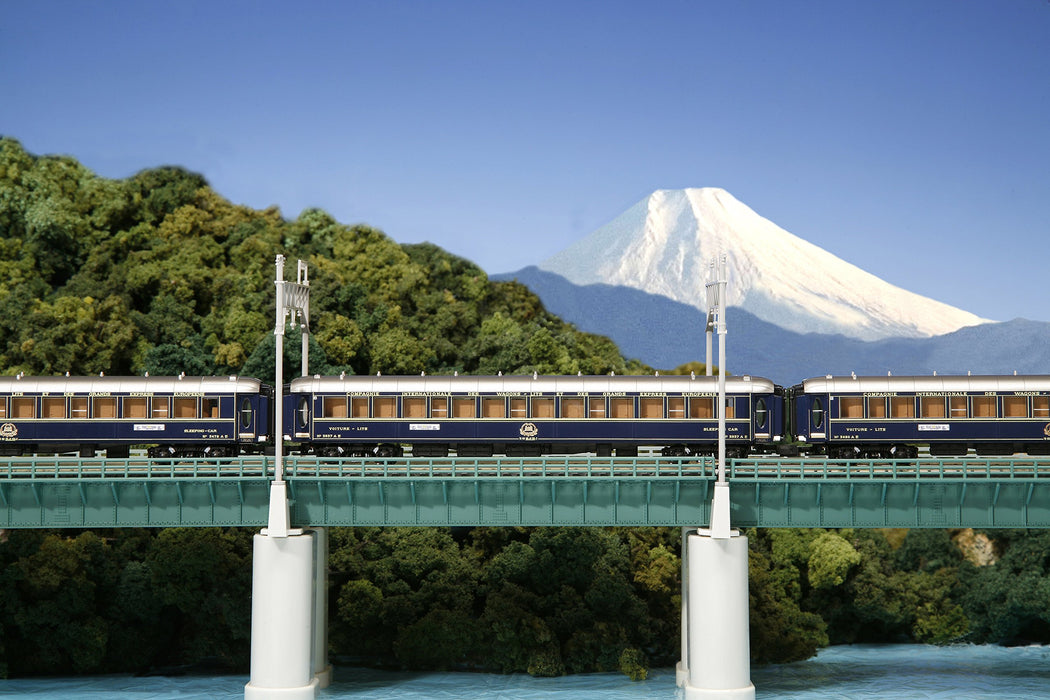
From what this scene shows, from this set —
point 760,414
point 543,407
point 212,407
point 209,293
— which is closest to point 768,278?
point 209,293

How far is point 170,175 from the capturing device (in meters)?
90.1

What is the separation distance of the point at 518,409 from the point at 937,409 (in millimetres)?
15176

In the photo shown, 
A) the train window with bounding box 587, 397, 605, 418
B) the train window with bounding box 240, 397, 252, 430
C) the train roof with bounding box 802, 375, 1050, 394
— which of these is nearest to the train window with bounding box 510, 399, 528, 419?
the train window with bounding box 587, 397, 605, 418

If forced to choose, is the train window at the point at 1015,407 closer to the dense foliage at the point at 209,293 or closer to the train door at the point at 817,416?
the train door at the point at 817,416

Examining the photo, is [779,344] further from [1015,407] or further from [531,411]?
[531,411]

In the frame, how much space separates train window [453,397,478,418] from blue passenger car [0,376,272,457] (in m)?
7.54

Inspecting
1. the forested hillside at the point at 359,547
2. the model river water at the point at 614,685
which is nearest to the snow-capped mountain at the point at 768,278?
the forested hillside at the point at 359,547

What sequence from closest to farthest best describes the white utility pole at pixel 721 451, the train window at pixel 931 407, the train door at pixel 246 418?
the white utility pole at pixel 721 451, the train window at pixel 931 407, the train door at pixel 246 418

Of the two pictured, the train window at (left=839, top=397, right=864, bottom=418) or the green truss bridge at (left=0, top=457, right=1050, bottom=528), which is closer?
the green truss bridge at (left=0, top=457, right=1050, bottom=528)

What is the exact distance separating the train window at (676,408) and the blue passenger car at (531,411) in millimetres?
36

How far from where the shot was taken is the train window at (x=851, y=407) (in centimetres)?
4081

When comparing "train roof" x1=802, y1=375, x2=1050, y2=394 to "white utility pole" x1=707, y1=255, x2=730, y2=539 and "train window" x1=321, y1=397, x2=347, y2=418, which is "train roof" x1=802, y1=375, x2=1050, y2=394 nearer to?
"white utility pole" x1=707, y1=255, x2=730, y2=539

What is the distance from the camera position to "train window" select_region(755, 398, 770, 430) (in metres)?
41.1

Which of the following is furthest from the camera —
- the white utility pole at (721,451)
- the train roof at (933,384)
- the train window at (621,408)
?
the train window at (621,408)
